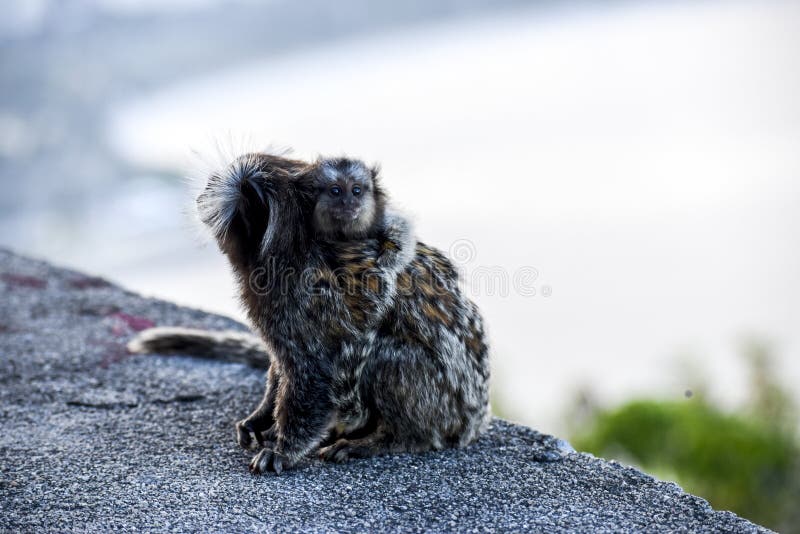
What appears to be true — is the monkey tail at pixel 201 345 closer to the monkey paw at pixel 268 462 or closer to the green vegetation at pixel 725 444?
the monkey paw at pixel 268 462

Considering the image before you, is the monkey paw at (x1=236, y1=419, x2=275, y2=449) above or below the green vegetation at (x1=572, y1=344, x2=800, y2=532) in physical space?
above

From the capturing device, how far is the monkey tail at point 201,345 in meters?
4.92

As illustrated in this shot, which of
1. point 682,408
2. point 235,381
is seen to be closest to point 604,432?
point 682,408

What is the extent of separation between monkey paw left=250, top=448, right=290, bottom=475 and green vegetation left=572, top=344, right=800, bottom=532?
17.7 feet

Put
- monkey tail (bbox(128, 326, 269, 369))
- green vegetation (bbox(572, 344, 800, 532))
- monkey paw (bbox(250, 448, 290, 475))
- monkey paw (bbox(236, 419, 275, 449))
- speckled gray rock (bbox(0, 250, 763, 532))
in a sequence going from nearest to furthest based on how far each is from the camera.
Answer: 1. speckled gray rock (bbox(0, 250, 763, 532))
2. monkey paw (bbox(250, 448, 290, 475))
3. monkey paw (bbox(236, 419, 275, 449))
4. monkey tail (bbox(128, 326, 269, 369))
5. green vegetation (bbox(572, 344, 800, 532))

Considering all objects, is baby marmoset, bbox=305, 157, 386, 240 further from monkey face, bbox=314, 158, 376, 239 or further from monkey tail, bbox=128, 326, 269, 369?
monkey tail, bbox=128, 326, 269, 369

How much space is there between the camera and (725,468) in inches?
354

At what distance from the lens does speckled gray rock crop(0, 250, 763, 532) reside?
341 centimetres

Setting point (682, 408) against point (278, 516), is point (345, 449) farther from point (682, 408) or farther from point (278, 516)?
point (682, 408)

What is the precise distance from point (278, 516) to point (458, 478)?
805 mm

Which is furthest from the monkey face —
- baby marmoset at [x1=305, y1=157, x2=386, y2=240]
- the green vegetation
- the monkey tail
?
the green vegetation

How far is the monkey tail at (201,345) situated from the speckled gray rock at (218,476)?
0.20ft

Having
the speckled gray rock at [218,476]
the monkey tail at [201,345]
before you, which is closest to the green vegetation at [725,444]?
the monkey tail at [201,345]

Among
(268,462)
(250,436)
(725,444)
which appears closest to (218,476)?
(268,462)
